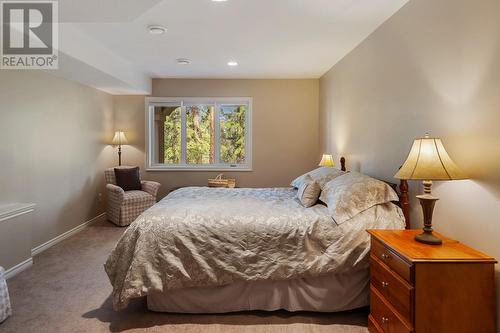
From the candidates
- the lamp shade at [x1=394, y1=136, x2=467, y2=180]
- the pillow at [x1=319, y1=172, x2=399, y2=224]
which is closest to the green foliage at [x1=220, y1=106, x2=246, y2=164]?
the pillow at [x1=319, y1=172, x2=399, y2=224]

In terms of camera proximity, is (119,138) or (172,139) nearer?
(119,138)

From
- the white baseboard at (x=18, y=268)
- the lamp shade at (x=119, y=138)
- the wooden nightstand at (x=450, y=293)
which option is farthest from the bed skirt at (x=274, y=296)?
the lamp shade at (x=119, y=138)

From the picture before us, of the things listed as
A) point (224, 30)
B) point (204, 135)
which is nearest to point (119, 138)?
point (204, 135)

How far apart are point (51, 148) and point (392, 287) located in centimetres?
409

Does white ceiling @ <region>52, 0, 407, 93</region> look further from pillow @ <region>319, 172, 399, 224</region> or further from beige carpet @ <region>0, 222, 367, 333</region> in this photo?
beige carpet @ <region>0, 222, 367, 333</region>

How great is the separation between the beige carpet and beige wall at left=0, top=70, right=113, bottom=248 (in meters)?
1.09

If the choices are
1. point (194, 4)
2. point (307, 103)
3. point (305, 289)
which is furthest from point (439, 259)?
point (307, 103)

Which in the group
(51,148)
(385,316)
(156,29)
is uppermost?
(156,29)

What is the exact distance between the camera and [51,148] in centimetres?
394

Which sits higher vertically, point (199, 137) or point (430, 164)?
point (199, 137)

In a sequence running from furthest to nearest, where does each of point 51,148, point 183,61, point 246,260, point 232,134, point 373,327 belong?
point 232,134, point 183,61, point 51,148, point 246,260, point 373,327

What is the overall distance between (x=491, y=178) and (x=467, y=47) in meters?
0.81

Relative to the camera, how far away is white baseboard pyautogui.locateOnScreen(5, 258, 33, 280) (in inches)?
116

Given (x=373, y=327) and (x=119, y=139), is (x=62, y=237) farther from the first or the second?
(x=373, y=327)
